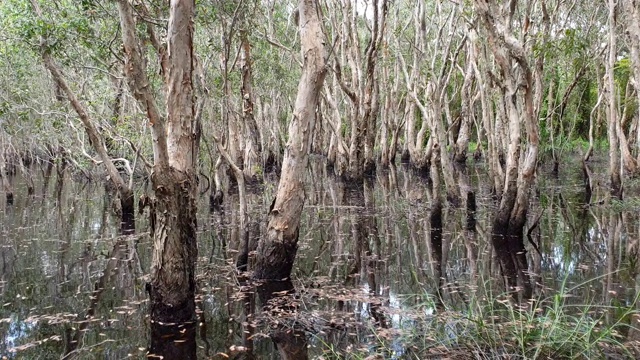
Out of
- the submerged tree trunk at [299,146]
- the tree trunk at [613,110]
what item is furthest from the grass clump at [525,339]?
the tree trunk at [613,110]

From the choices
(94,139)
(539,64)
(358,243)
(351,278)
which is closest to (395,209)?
(358,243)

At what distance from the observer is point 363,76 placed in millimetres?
18328

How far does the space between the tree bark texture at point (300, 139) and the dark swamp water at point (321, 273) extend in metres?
0.92

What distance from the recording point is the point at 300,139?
24.2 ft

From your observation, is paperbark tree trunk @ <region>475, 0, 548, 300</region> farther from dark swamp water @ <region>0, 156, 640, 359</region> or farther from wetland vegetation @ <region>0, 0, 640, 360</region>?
dark swamp water @ <region>0, 156, 640, 359</region>

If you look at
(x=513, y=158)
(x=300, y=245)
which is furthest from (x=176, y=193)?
(x=513, y=158)

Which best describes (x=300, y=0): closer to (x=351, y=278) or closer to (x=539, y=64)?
(x=351, y=278)

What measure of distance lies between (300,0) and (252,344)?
4.97 meters

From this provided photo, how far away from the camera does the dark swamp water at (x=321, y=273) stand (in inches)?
225

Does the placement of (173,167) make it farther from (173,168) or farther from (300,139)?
(300,139)

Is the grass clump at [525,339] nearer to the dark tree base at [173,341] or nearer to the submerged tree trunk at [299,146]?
the dark tree base at [173,341]

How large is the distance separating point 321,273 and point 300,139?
97.1 inches

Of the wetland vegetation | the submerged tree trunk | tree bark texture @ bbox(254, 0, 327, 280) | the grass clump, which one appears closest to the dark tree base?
the wetland vegetation

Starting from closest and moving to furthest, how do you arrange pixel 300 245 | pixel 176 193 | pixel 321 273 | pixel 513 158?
pixel 176 193
pixel 321 273
pixel 513 158
pixel 300 245
